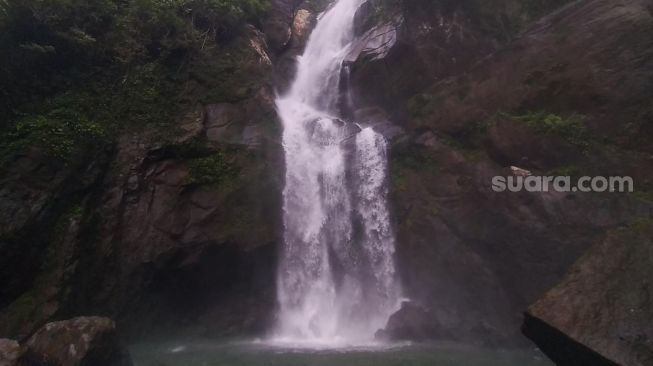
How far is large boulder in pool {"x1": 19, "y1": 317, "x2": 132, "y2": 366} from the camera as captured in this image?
334 inches

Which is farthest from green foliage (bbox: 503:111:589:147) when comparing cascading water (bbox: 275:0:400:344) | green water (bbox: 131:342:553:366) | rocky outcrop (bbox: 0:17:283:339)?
rocky outcrop (bbox: 0:17:283:339)

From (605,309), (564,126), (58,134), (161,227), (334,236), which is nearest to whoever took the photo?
(605,309)

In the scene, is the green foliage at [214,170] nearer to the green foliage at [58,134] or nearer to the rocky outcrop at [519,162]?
the green foliage at [58,134]

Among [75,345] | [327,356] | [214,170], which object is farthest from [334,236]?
[75,345]

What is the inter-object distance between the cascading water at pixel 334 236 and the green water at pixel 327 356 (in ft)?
5.45

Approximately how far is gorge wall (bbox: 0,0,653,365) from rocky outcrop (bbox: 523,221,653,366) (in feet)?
8.53

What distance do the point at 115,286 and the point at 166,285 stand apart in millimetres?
1497

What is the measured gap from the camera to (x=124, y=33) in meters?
15.6

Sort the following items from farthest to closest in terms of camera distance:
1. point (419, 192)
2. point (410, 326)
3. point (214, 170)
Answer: point (419, 192), point (214, 170), point (410, 326)

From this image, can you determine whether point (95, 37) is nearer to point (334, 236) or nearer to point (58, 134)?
point (58, 134)

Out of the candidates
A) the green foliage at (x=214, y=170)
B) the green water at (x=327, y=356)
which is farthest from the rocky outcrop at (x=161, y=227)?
the green water at (x=327, y=356)

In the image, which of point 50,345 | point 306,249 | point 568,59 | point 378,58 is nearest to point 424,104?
point 378,58

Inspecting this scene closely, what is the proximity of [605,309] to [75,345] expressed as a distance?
9593 millimetres

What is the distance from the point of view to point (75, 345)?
28.5ft
